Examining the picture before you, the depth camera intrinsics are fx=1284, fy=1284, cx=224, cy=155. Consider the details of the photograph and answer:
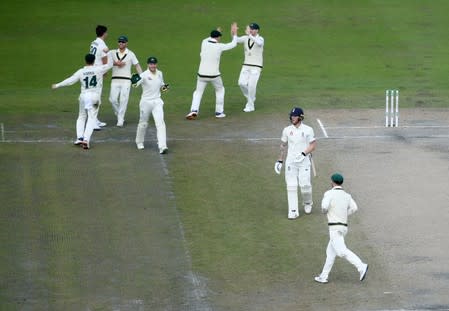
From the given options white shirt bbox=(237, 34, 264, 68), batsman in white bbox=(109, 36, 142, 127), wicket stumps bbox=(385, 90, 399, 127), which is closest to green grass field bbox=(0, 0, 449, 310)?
batsman in white bbox=(109, 36, 142, 127)

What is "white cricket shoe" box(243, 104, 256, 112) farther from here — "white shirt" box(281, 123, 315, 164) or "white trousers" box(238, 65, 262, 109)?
"white shirt" box(281, 123, 315, 164)

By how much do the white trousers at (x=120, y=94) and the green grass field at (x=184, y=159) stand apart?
549mm

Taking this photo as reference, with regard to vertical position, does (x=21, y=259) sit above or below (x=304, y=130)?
→ below

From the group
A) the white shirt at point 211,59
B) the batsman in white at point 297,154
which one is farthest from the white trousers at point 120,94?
the batsman in white at point 297,154

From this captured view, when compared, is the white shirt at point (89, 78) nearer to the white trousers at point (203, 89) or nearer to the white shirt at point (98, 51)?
the white shirt at point (98, 51)

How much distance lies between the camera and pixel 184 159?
30.6 meters

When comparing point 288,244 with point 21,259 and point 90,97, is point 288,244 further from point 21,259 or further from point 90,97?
point 90,97

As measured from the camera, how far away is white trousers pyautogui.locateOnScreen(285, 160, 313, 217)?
2608 cm

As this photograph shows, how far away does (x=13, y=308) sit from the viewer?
2214 centimetres

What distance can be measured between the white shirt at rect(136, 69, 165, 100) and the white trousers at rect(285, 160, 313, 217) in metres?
5.54

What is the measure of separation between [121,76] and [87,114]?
2158 mm

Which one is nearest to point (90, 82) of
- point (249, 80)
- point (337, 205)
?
point (249, 80)

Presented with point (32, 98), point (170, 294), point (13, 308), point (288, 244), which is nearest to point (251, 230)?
point (288, 244)

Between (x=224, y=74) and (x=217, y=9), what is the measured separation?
789 centimetres
